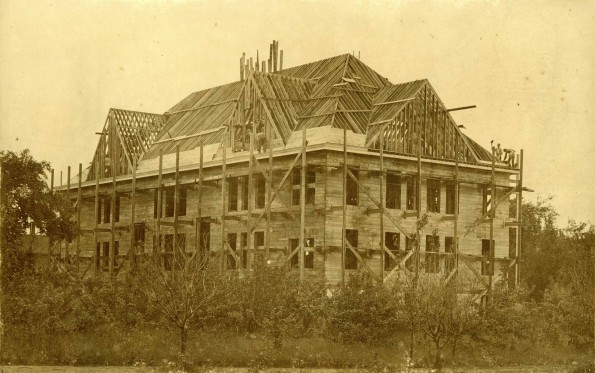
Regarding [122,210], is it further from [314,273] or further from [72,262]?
[314,273]

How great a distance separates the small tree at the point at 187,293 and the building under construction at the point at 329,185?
23.2 ft

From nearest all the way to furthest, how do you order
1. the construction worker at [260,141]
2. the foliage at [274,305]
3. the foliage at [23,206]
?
the foliage at [274,305] < the foliage at [23,206] < the construction worker at [260,141]

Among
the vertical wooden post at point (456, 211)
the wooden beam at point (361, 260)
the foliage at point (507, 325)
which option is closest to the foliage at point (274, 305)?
the wooden beam at point (361, 260)

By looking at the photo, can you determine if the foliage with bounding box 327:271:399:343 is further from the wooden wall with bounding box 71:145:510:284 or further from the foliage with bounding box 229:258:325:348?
the wooden wall with bounding box 71:145:510:284

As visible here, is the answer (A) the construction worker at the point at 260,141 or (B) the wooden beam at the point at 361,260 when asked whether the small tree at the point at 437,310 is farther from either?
(A) the construction worker at the point at 260,141

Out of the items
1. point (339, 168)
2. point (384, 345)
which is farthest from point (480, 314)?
point (339, 168)

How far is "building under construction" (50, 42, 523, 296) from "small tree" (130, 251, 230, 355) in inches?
279

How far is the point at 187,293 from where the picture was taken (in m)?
33.4

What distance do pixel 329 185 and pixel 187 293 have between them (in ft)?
58.0

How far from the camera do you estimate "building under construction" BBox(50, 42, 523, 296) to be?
49.9m

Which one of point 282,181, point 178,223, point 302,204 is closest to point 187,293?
point 302,204

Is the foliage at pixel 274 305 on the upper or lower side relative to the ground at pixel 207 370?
upper

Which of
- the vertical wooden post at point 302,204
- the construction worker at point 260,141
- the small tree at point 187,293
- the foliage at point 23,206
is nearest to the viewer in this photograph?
the small tree at point 187,293

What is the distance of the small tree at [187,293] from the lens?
111 ft
